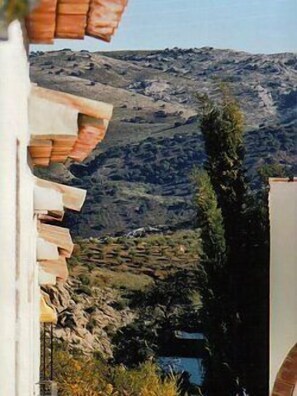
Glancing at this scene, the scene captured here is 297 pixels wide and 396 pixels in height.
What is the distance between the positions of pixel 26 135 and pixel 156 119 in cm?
876

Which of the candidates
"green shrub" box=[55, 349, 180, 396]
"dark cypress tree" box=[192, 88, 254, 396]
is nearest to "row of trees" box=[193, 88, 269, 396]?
"dark cypress tree" box=[192, 88, 254, 396]

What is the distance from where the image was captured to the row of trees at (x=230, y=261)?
767 centimetres

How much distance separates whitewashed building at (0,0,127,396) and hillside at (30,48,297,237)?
23.8 ft

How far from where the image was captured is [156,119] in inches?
407

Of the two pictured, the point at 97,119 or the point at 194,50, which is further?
the point at 194,50

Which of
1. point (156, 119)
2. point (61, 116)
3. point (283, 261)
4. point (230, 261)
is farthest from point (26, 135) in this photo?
point (156, 119)

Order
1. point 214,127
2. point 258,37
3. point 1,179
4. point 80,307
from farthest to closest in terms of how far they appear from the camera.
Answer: point 258,37 < point 80,307 < point 214,127 < point 1,179

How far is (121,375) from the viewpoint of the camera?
8.04 meters

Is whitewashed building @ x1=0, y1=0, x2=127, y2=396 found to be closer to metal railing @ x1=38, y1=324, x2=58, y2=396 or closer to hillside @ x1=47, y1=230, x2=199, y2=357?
metal railing @ x1=38, y1=324, x2=58, y2=396

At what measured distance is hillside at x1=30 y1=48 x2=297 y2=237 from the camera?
31.6ft

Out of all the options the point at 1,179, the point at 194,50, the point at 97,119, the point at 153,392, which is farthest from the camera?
the point at 194,50

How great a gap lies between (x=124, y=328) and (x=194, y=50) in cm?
297

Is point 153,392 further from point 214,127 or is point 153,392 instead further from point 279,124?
point 279,124

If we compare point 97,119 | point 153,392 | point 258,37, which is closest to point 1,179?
point 97,119
